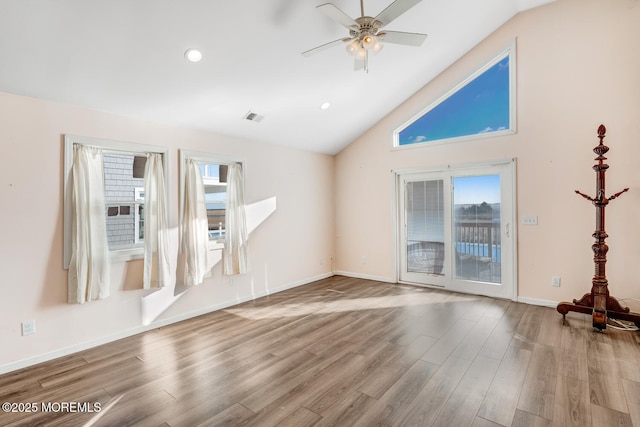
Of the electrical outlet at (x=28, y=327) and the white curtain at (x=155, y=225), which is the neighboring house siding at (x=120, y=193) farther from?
the electrical outlet at (x=28, y=327)

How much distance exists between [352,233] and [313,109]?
275cm

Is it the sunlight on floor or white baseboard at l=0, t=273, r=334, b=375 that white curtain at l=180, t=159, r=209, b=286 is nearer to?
white baseboard at l=0, t=273, r=334, b=375

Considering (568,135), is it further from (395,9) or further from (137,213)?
(137,213)

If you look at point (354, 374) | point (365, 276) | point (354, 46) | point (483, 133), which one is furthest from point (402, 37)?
point (365, 276)

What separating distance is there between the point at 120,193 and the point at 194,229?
0.95 m

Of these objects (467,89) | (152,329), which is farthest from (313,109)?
(152,329)

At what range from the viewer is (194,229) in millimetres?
4105

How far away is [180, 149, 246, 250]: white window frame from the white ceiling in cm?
38

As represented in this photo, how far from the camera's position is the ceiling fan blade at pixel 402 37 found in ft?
8.64

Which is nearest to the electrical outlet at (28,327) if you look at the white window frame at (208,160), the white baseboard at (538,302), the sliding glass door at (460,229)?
the white window frame at (208,160)

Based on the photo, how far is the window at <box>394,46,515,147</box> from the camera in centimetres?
464

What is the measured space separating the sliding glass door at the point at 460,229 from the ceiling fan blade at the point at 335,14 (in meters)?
3.38

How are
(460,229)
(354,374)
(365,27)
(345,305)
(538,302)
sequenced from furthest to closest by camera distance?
(460,229)
(345,305)
(538,302)
(354,374)
(365,27)

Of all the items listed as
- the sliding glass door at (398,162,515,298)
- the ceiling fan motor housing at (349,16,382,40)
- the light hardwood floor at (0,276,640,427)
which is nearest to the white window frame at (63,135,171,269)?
the light hardwood floor at (0,276,640,427)
